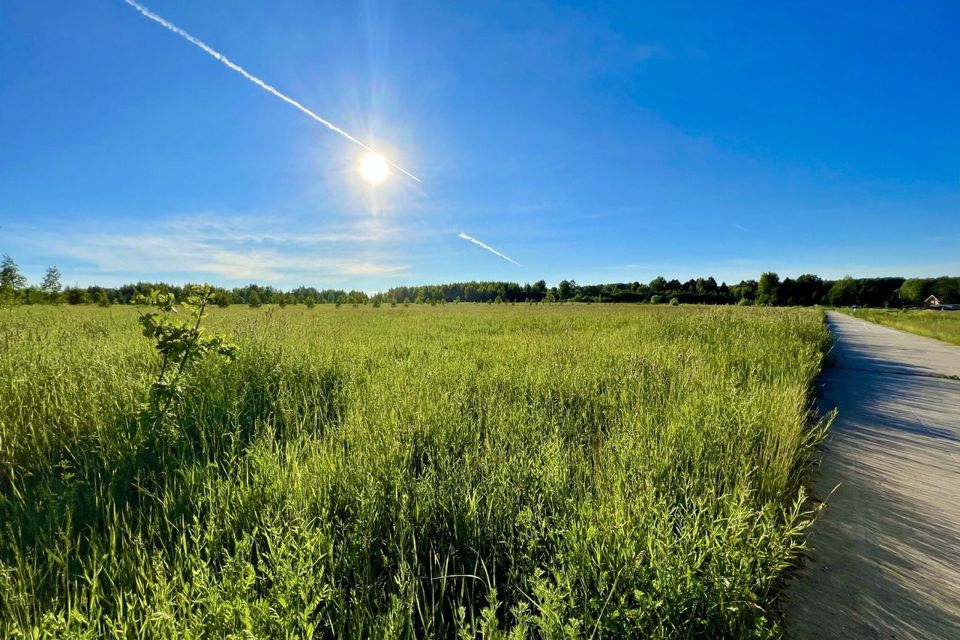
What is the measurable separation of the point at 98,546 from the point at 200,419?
64.8 inches

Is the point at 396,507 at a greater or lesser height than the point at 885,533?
greater

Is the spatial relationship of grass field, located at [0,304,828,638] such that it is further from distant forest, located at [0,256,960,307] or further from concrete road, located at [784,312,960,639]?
distant forest, located at [0,256,960,307]

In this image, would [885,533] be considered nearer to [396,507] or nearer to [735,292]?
[396,507]

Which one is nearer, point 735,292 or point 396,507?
point 396,507

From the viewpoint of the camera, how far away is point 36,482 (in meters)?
2.61

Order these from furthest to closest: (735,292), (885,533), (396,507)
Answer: (735,292)
(885,533)
(396,507)

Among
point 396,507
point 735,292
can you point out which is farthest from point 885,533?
point 735,292

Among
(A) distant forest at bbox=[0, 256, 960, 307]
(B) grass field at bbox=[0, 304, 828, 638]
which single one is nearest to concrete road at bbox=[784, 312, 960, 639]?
(B) grass field at bbox=[0, 304, 828, 638]

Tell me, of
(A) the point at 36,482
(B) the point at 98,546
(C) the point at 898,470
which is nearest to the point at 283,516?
(B) the point at 98,546

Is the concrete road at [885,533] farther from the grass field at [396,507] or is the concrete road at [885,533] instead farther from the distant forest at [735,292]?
the distant forest at [735,292]

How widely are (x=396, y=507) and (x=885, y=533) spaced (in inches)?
127

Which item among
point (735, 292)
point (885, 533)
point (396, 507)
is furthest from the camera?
point (735, 292)

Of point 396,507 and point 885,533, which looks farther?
point 885,533

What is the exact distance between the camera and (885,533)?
2373 millimetres
